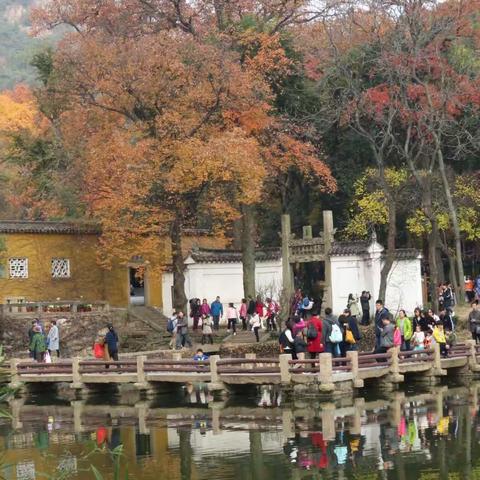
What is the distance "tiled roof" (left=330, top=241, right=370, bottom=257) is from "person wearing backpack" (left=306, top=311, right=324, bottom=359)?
12.2 meters

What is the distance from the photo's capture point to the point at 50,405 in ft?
96.2

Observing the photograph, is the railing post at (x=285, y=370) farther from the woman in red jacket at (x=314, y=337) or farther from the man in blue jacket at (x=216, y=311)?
the man in blue jacket at (x=216, y=311)

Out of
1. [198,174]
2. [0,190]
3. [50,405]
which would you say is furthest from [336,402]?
[0,190]

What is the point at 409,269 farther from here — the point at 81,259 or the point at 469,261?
the point at 81,259

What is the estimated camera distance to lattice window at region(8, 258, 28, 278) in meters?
43.6

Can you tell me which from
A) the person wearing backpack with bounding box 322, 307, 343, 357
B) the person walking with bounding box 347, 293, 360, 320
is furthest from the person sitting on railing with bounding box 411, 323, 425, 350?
the person walking with bounding box 347, 293, 360, 320

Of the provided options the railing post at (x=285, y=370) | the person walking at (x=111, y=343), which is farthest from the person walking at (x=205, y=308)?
the railing post at (x=285, y=370)

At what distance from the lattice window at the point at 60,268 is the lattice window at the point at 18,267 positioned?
1319mm

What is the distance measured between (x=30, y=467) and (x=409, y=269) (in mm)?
23730

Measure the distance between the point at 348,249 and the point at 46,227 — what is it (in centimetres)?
1251

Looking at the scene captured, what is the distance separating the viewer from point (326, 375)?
2567 centimetres

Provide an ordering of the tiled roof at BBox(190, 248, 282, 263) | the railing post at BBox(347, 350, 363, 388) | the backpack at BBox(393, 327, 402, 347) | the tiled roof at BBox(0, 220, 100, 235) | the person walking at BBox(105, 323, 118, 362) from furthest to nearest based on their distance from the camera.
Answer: the tiled roof at BBox(0, 220, 100, 235)
the tiled roof at BBox(190, 248, 282, 263)
the person walking at BBox(105, 323, 118, 362)
the backpack at BBox(393, 327, 402, 347)
the railing post at BBox(347, 350, 363, 388)

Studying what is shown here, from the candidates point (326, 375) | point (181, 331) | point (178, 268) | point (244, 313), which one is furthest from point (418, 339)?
point (178, 268)

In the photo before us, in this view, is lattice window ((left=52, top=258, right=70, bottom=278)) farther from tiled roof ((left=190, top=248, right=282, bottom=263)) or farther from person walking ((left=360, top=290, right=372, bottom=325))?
person walking ((left=360, top=290, right=372, bottom=325))
